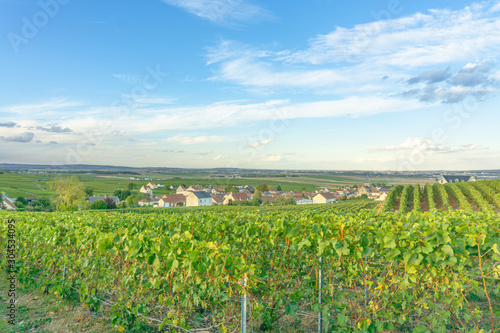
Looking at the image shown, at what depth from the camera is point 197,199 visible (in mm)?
91562

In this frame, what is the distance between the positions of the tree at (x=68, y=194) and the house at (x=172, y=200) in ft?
81.9

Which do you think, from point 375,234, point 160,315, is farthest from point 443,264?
point 160,315

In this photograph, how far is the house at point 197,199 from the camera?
300 ft

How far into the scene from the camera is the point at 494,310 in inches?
133

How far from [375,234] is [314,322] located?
209 cm

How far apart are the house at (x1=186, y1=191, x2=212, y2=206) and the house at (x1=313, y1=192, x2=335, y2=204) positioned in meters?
41.2

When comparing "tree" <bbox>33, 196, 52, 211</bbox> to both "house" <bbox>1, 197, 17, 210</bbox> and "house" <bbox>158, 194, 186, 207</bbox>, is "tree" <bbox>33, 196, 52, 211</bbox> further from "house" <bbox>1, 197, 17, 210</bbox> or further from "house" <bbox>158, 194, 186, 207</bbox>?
"house" <bbox>158, 194, 186, 207</bbox>

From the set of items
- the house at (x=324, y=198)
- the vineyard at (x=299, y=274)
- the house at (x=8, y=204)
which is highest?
the vineyard at (x=299, y=274)

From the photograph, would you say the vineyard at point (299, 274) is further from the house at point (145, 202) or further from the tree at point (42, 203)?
the house at point (145, 202)

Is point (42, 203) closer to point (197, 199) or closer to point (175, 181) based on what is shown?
point (197, 199)

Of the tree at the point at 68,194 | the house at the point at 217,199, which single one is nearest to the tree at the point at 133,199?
the tree at the point at 68,194

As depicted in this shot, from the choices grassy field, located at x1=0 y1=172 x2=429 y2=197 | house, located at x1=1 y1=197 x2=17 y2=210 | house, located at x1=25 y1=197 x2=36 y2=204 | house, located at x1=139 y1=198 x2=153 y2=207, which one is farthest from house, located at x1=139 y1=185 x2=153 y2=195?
house, located at x1=1 y1=197 x2=17 y2=210

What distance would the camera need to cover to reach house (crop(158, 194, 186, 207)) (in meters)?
87.5

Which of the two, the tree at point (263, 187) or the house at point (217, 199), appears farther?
the tree at point (263, 187)
